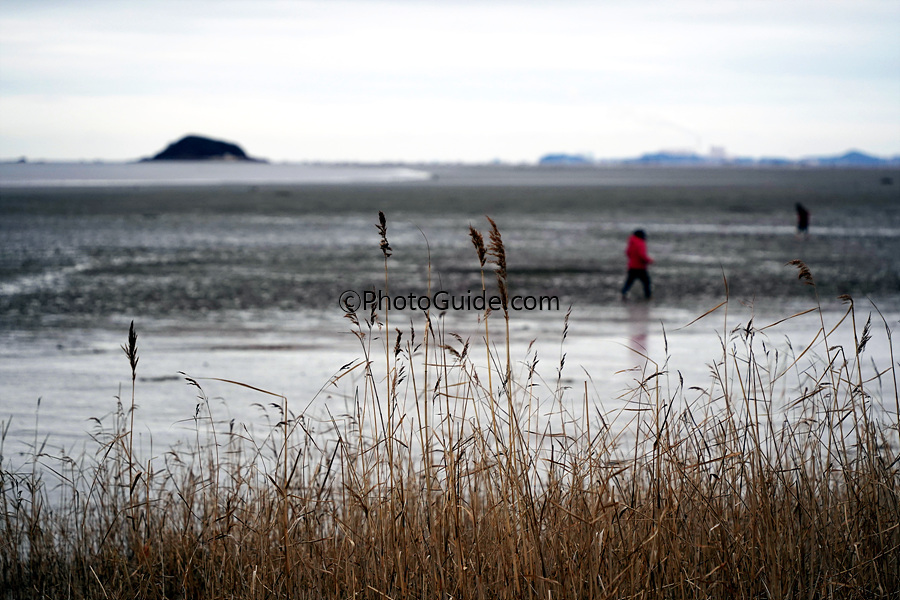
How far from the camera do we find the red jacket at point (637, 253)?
1614 cm

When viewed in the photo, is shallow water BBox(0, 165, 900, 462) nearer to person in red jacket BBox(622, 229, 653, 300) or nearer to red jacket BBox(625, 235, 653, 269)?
person in red jacket BBox(622, 229, 653, 300)

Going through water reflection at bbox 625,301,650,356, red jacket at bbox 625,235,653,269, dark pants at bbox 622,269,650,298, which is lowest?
water reflection at bbox 625,301,650,356

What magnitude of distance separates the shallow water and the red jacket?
2.64 feet

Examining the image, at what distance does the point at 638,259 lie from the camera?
16.4 m

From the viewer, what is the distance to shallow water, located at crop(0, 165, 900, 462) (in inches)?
365

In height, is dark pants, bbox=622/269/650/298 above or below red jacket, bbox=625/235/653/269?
below

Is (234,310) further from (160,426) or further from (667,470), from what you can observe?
(667,470)

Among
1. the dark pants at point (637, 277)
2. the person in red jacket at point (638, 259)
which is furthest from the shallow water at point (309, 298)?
the person in red jacket at point (638, 259)

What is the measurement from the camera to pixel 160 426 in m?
7.78

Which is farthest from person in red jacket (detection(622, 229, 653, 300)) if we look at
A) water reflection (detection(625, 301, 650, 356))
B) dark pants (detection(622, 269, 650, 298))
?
water reflection (detection(625, 301, 650, 356))

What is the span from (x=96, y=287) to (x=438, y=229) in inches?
846

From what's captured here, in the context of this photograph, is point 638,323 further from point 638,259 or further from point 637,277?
point 637,277

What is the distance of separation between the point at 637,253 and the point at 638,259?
0.48ft

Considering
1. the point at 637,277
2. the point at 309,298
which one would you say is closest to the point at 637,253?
the point at 637,277
